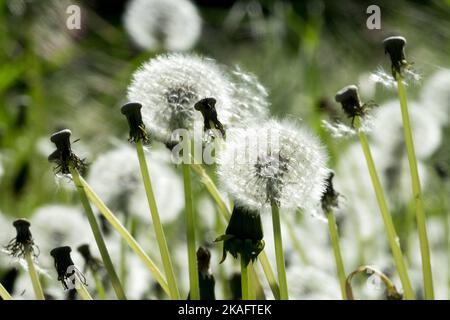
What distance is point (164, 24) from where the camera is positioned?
1.29 m

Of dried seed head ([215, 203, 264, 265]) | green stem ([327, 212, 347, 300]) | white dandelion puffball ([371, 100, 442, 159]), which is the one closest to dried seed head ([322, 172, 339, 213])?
green stem ([327, 212, 347, 300])

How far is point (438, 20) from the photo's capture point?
286 cm

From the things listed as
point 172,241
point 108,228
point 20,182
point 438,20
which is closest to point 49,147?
point 20,182

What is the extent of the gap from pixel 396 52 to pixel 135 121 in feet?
0.59

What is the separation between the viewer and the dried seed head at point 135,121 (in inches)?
22.3

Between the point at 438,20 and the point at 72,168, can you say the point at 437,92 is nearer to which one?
the point at 72,168

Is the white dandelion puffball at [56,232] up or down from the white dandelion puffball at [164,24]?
down

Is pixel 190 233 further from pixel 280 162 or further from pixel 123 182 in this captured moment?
pixel 123 182

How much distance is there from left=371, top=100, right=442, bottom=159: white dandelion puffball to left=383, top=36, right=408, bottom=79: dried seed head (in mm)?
608

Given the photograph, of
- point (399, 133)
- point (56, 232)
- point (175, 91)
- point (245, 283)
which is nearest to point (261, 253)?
point (245, 283)

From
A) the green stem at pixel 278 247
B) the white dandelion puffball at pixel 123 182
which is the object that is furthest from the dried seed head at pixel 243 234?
the white dandelion puffball at pixel 123 182

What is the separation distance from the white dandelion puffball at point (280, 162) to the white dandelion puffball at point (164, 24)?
634 mm

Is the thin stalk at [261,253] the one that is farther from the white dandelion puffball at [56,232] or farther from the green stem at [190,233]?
the white dandelion puffball at [56,232]

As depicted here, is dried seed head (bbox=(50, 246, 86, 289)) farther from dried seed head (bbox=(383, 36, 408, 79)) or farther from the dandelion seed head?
dried seed head (bbox=(383, 36, 408, 79))
